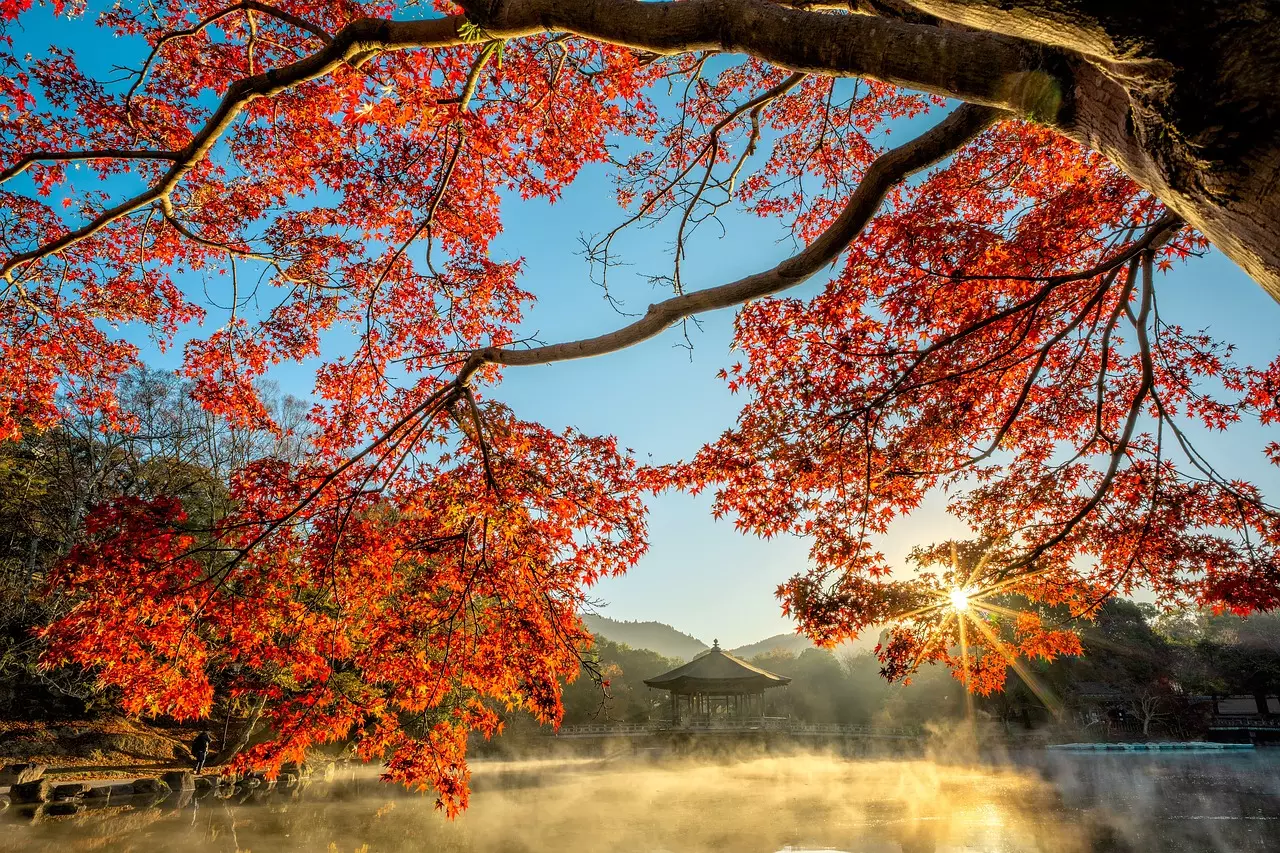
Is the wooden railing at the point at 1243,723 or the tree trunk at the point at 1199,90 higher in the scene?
the tree trunk at the point at 1199,90

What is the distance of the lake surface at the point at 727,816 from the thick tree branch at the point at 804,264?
296 inches

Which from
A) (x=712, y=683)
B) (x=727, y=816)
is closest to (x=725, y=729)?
(x=712, y=683)

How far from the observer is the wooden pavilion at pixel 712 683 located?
1886 cm

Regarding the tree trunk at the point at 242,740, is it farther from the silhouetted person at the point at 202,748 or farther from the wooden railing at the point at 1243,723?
the wooden railing at the point at 1243,723

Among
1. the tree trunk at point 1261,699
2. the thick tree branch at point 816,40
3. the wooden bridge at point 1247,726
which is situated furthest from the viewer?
the tree trunk at point 1261,699

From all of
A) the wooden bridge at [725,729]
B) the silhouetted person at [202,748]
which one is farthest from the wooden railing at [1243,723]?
the silhouetted person at [202,748]

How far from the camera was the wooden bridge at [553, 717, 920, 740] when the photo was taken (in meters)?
18.3

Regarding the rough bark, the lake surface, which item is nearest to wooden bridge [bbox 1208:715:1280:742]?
the lake surface

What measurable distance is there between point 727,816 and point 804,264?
1021 centimetres

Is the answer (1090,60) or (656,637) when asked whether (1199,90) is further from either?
(656,637)

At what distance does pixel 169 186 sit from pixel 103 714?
619 inches

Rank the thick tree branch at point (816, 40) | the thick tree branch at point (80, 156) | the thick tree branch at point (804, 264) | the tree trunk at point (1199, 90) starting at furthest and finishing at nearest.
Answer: the thick tree branch at point (80, 156), the thick tree branch at point (804, 264), the thick tree branch at point (816, 40), the tree trunk at point (1199, 90)

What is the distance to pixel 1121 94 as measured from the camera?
1.33m

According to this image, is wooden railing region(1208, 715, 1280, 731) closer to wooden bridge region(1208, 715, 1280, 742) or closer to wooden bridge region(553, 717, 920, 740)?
wooden bridge region(1208, 715, 1280, 742)
